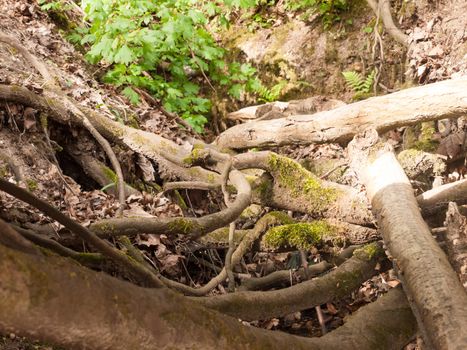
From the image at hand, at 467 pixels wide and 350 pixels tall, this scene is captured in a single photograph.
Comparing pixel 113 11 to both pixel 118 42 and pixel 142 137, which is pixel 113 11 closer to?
pixel 118 42

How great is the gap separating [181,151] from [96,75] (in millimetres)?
2010

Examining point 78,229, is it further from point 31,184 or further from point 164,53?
Result: point 164,53

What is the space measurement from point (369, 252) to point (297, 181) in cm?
88

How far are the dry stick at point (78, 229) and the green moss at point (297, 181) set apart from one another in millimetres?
1792

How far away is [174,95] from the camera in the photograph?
19.3 ft

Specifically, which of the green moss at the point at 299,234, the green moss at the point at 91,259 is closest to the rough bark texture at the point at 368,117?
the green moss at the point at 299,234

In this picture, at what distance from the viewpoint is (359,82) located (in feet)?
18.9

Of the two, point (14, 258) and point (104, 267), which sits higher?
point (104, 267)

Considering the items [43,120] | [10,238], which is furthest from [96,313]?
[43,120]

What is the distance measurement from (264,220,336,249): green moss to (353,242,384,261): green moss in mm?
347

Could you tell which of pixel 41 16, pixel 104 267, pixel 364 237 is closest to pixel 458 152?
pixel 364 237

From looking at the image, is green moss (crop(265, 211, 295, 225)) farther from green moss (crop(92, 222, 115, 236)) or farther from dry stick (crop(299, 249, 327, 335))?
green moss (crop(92, 222, 115, 236))

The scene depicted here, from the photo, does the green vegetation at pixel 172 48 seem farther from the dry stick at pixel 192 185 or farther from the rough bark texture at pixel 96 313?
the rough bark texture at pixel 96 313

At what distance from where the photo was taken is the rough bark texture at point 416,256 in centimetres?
180
